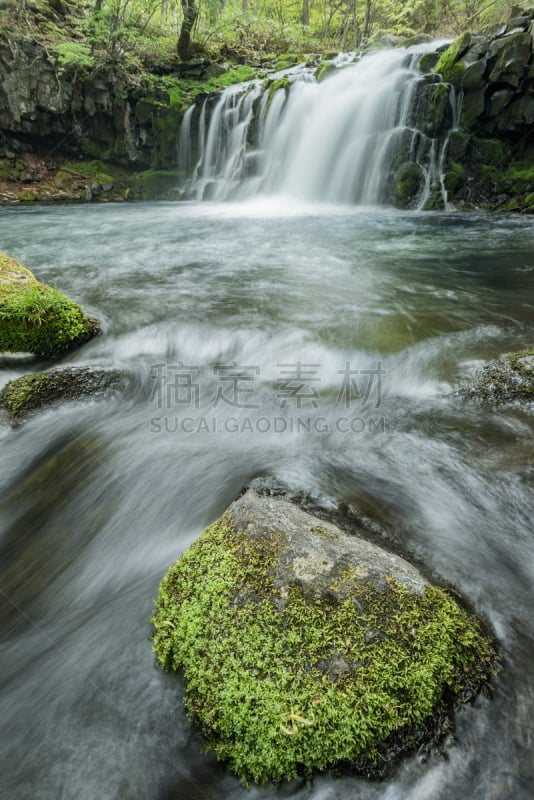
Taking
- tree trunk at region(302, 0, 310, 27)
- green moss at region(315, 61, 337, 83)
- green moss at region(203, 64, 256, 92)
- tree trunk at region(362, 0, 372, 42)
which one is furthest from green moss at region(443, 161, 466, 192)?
tree trunk at region(302, 0, 310, 27)

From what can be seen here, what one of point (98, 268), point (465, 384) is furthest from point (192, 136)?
point (465, 384)

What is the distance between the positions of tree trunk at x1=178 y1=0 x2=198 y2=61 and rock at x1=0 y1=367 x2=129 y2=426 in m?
20.1

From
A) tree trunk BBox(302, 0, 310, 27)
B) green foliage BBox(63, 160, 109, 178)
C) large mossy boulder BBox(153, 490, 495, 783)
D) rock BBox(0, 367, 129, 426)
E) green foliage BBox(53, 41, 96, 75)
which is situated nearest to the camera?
large mossy boulder BBox(153, 490, 495, 783)

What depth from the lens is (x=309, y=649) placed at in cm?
140

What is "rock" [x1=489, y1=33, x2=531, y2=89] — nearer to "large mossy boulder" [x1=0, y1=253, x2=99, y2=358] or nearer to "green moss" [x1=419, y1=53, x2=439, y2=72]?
"green moss" [x1=419, y1=53, x2=439, y2=72]

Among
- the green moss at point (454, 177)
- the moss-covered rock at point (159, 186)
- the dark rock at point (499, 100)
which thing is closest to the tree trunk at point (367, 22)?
the moss-covered rock at point (159, 186)

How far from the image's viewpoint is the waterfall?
480 inches

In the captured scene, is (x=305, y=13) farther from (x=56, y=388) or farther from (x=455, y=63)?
(x=56, y=388)

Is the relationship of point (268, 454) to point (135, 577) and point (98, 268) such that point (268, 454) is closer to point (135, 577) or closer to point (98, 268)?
point (135, 577)

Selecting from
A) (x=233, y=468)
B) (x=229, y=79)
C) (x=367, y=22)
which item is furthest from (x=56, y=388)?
(x=367, y=22)

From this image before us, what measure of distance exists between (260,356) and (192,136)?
52.0 ft

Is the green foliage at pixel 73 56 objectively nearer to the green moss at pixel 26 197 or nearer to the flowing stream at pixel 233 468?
the green moss at pixel 26 197

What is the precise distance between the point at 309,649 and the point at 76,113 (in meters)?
20.3

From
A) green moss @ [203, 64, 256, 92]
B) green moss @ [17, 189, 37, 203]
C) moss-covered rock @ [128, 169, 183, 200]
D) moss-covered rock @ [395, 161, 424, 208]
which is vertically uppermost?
green moss @ [203, 64, 256, 92]
